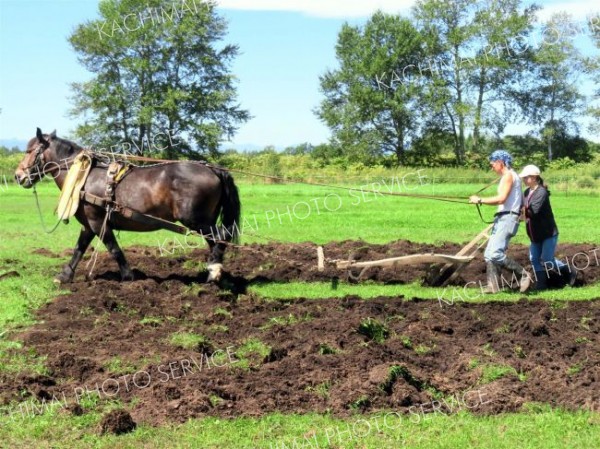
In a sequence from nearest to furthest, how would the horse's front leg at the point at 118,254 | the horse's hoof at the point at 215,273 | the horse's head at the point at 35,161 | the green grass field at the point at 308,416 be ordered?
the green grass field at the point at 308,416, the horse's hoof at the point at 215,273, the horse's front leg at the point at 118,254, the horse's head at the point at 35,161

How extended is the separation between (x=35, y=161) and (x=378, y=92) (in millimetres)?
46235

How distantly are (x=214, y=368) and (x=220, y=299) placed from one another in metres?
3.45

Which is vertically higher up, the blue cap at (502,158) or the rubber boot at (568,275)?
the blue cap at (502,158)

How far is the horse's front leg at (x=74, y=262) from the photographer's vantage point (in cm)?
1312

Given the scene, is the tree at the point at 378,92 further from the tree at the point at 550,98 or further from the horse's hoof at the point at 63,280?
the horse's hoof at the point at 63,280

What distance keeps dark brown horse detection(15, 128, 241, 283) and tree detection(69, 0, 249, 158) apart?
3683 cm

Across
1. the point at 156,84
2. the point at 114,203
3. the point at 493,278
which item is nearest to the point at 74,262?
the point at 114,203

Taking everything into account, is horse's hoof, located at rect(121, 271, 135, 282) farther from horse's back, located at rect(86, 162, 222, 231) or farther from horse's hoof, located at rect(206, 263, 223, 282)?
horse's hoof, located at rect(206, 263, 223, 282)

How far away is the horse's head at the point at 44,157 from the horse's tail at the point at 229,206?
8.69 feet

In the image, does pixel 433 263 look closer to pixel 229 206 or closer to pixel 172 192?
pixel 229 206

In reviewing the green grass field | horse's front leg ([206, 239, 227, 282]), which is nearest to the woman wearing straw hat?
the green grass field

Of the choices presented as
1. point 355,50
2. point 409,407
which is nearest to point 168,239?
point 409,407

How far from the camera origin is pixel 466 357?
8.18m

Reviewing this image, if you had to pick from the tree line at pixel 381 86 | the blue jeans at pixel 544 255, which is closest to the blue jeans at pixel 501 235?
the blue jeans at pixel 544 255
